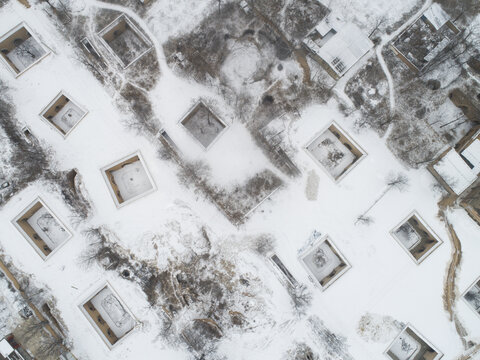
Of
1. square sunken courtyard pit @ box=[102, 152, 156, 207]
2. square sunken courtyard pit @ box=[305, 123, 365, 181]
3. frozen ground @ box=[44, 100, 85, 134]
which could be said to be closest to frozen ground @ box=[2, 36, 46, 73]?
frozen ground @ box=[44, 100, 85, 134]

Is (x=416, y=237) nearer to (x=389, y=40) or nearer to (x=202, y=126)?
(x=389, y=40)

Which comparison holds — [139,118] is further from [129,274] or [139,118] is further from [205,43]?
[129,274]

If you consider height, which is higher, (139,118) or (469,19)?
(139,118)

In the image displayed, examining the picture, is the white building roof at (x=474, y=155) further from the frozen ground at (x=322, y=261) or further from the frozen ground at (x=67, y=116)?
the frozen ground at (x=67, y=116)

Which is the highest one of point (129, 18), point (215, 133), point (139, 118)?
point (129, 18)

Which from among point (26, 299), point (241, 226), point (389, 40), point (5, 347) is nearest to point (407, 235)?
point (241, 226)

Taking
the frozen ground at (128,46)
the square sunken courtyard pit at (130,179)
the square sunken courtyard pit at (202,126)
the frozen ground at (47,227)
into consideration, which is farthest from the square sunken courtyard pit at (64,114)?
the square sunken courtyard pit at (202,126)

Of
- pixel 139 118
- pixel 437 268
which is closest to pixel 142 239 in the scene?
pixel 139 118
